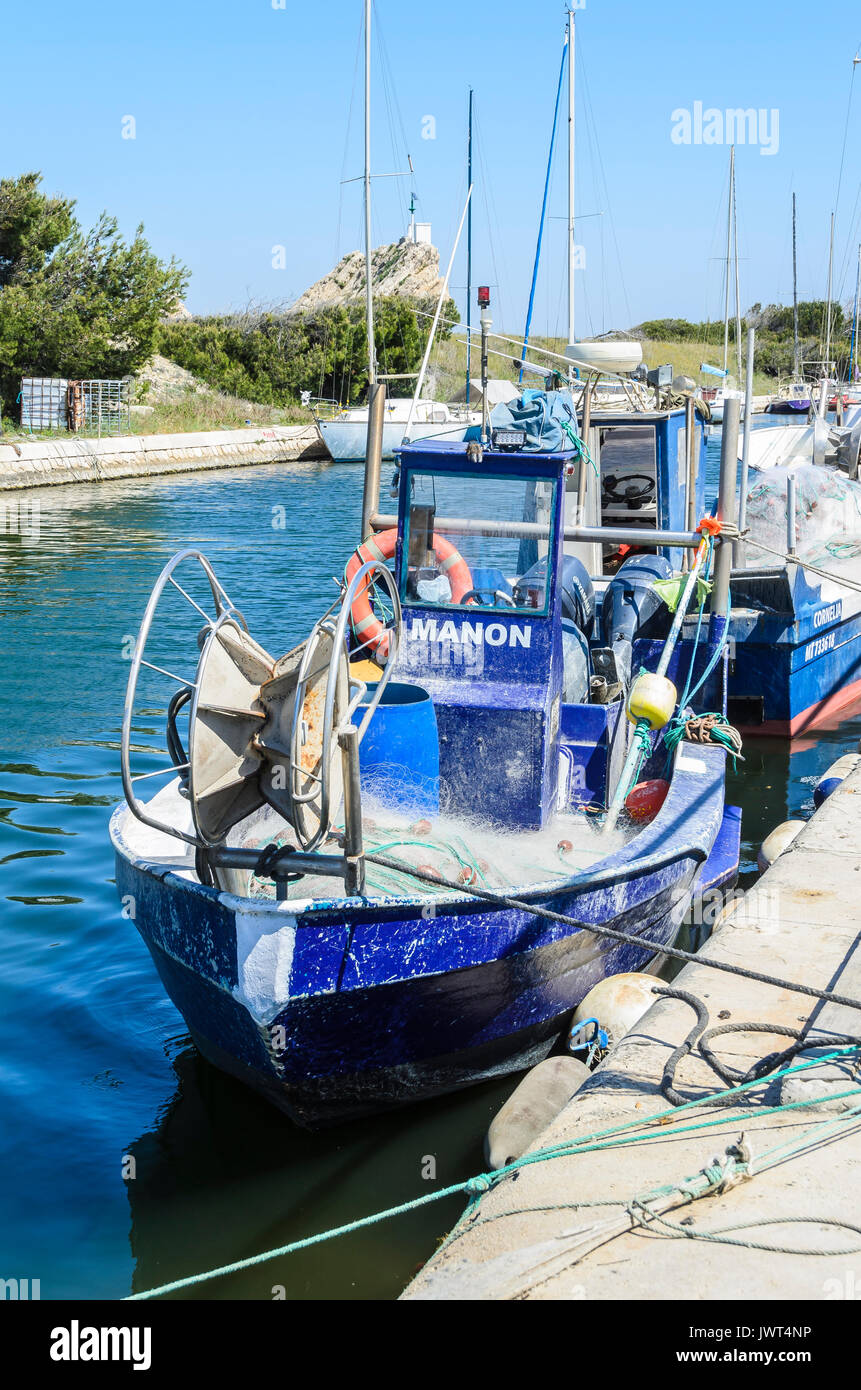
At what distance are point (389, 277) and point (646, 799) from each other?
205 feet

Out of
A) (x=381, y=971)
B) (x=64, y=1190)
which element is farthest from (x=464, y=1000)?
(x=64, y=1190)

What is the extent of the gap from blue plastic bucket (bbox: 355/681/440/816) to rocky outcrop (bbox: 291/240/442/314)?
58213mm

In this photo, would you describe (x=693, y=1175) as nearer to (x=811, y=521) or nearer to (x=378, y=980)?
(x=378, y=980)

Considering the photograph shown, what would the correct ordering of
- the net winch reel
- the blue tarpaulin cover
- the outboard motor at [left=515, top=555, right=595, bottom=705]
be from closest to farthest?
the net winch reel
the outboard motor at [left=515, top=555, right=595, bottom=705]
the blue tarpaulin cover

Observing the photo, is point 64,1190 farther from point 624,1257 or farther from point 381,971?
point 624,1257

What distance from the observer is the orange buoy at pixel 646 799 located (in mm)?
7316

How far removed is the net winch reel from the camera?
14.9 feet

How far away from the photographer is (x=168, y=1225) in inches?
196

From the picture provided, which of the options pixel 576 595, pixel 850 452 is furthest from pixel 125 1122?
pixel 850 452

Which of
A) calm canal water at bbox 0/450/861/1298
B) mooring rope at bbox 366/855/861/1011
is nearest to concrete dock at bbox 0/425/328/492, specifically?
calm canal water at bbox 0/450/861/1298

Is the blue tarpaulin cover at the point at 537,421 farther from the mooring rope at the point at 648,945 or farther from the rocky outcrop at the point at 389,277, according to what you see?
the rocky outcrop at the point at 389,277

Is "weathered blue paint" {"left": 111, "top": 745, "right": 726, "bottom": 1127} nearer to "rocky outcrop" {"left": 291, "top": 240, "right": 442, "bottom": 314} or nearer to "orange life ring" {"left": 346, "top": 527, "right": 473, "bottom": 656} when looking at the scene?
"orange life ring" {"left": 346, "top": 527, "right": 473, "bottom": 656}

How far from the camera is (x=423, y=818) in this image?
599cm
